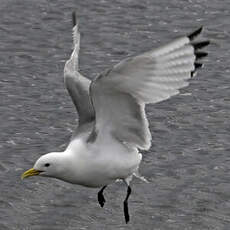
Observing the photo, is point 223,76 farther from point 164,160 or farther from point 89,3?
point 89,3

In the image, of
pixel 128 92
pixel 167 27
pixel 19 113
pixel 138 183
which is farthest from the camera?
pixel 167 27

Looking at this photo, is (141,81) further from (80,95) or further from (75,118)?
(75,118)

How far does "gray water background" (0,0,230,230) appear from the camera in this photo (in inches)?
569

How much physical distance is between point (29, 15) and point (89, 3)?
1788mm

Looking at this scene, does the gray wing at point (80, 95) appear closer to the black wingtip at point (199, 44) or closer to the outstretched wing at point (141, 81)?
the outstretched wing at point (141, 81)

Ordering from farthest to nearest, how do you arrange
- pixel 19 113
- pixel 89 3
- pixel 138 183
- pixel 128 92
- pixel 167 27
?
1. pixel 89 3
2. pixel 167 27
3. pixel 19 113
4. pixel 138 183
5. pixel 128 92

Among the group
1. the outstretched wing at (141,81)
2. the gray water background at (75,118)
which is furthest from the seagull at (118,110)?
the gray water background at (75,118)

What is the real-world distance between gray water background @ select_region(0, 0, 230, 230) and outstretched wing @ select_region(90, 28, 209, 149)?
9.47 feet

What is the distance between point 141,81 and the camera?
36.4 ft

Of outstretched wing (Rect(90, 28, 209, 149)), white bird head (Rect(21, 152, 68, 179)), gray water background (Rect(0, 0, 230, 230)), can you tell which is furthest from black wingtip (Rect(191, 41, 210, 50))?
gray water background (Rect(0, 0, 230, 230))

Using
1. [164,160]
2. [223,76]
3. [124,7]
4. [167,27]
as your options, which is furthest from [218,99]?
[124,7]

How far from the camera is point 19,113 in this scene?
17.8 meters

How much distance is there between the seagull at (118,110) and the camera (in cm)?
1081

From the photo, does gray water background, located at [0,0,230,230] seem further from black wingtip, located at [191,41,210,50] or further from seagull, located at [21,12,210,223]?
black wingtip, located at [191,41,210,50]
